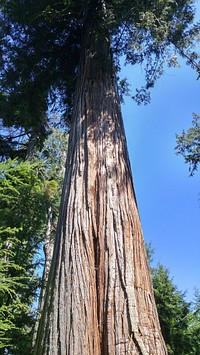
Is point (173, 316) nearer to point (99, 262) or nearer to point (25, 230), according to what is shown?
point (25, 230)

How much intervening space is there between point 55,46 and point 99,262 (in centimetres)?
537

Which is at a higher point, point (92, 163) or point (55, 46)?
point (55, 46)

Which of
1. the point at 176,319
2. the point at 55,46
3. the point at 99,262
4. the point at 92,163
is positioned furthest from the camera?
the point at 176,319

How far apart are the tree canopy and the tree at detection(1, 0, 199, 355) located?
2 centimetres

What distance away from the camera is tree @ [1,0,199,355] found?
2395 millimetres

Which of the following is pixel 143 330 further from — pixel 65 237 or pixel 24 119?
pixel 24 119

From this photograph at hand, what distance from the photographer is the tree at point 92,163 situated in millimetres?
2395

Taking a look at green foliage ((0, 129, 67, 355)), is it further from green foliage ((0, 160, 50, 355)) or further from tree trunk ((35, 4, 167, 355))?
tree trunk ((35, 4, 167, 355))

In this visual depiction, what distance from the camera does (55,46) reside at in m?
6.86

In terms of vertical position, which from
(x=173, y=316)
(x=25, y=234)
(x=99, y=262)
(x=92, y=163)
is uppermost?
(x=173, y=316)

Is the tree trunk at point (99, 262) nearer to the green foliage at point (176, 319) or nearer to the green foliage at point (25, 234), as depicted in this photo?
the green foliage at point (25, 234)

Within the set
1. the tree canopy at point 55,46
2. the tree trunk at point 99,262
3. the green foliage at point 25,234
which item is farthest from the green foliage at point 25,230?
the tree trunk at point 99,262

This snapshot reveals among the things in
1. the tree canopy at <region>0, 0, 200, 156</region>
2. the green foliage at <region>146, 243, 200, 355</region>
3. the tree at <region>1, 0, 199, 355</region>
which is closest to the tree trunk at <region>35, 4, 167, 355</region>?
the tree at <region>1, 0, 199, 355</region>

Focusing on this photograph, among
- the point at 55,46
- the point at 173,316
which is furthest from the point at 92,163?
the point at 173,316
